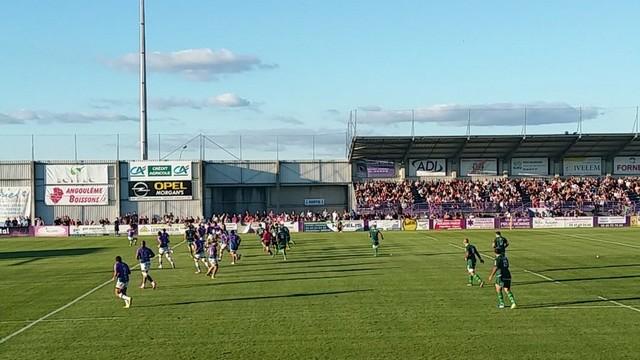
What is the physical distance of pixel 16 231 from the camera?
222ft

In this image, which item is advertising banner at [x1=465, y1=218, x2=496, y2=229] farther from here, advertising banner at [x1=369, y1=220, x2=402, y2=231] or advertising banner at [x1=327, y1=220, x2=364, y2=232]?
advertising banner at [x1=327, y1=220, x2=364, y2=232]

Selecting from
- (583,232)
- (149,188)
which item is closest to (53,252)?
(149,188)

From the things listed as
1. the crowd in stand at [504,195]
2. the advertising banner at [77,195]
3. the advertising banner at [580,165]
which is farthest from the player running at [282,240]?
the advertising banner at [580,165]

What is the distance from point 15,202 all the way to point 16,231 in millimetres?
6345

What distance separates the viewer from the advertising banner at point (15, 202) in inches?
2876

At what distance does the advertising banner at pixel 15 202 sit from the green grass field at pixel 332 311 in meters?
36.4

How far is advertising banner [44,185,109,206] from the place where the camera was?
73.2 m

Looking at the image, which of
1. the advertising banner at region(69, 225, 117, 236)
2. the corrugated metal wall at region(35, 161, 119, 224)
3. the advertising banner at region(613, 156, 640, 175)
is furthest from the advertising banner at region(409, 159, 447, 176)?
the advertising banner at region(69, 225, 117, 236)

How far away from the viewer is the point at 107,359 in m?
16.2

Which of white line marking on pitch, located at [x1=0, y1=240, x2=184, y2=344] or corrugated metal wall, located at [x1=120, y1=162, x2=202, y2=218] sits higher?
corrugated metal wall, located at [x1=120, y1=162, x2=202, y2=218]

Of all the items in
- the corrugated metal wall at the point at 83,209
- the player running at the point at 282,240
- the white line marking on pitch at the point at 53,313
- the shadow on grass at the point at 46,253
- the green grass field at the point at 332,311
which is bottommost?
the shadow on grass at the point at 46,253

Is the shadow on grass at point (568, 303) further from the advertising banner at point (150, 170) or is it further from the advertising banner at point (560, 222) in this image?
the advertising banner at point (150, 170)

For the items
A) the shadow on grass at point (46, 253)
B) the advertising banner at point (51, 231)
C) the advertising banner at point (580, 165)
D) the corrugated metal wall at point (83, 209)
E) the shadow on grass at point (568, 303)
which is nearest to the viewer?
the shadow on grass at point (568, 303)

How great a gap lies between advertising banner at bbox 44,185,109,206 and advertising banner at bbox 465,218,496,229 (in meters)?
35.0
